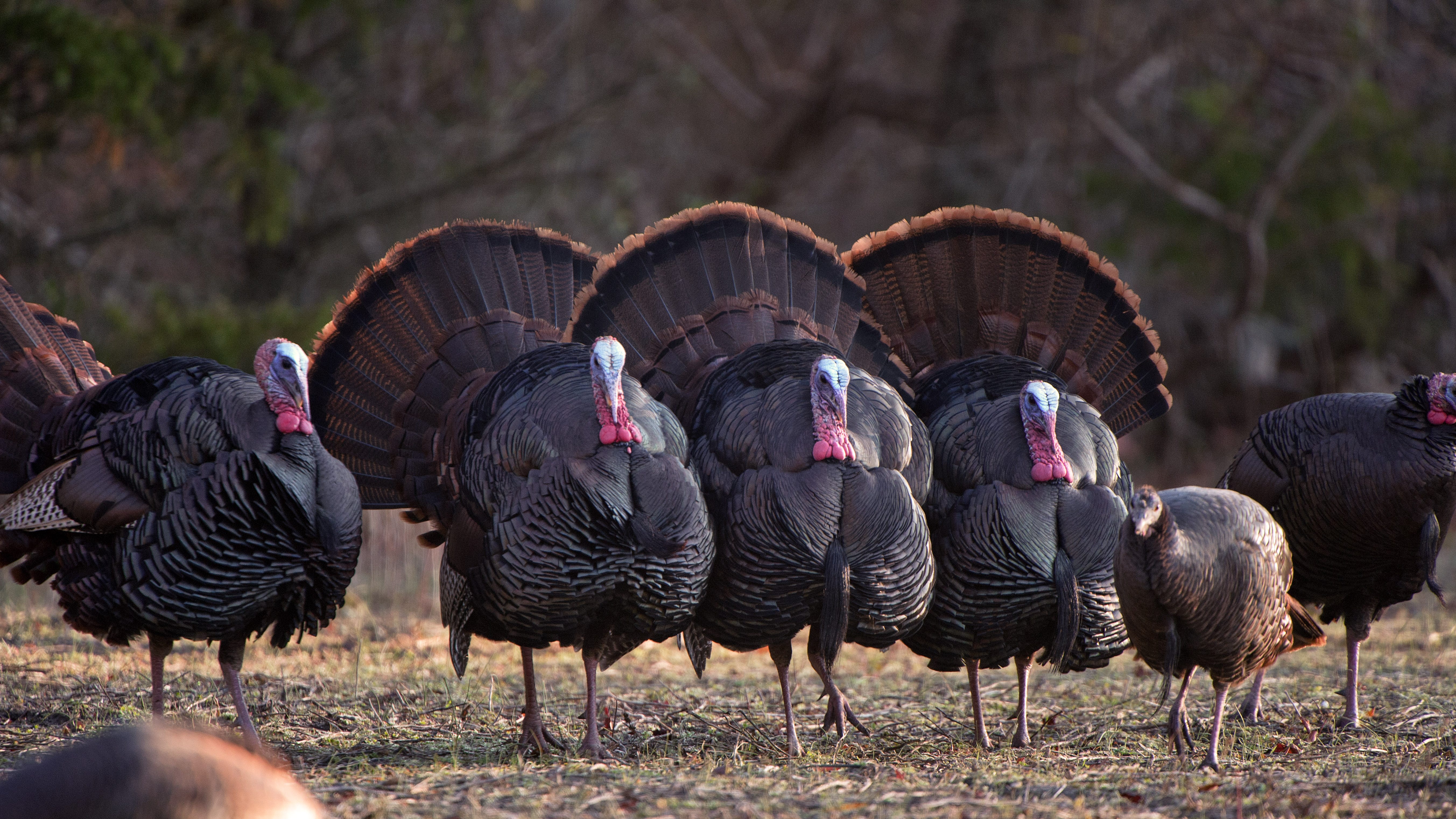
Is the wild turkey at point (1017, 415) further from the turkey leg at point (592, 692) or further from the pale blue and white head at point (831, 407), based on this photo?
the turkey leg at point (592, 692)

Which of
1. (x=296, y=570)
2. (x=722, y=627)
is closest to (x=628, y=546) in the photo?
(x=722, y=627)

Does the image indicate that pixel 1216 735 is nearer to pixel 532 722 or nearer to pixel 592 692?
pixel 592 692

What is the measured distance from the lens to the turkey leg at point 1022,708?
4.55 m

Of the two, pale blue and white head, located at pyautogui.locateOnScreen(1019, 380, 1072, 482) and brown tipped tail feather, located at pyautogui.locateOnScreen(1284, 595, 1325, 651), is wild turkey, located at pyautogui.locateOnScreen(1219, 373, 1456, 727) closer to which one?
brown tipped tail feather, located at pyautogui.locateOnScreen(1284, 595, 1325, 651)

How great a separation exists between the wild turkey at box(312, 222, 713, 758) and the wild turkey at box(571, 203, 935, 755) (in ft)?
0.63

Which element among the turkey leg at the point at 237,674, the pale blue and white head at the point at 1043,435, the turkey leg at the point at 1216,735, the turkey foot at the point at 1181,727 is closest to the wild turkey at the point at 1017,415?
the pale blue and white head at the point at 1043,435

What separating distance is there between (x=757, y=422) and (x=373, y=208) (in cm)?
656

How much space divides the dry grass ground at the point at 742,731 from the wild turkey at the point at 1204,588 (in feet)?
0.98

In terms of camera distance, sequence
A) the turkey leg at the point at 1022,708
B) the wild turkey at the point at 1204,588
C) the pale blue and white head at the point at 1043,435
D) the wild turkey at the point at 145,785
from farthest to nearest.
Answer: the turkey leg at the point at 1022,708 → the pale blue and white head at the point at 1043,435 → the wild turkey at the point at 1204,588 → the wild turkey at the point at 145,785

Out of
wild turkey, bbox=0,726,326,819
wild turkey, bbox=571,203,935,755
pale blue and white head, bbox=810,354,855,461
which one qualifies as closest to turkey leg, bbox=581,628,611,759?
wild turkey, bbox=571,203,935,755

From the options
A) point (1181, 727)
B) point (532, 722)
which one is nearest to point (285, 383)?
point (532, 722)

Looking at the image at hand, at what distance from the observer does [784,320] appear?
516 cm

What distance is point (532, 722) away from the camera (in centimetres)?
439

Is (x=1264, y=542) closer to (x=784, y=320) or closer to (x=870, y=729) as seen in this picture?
(x=870, y=729)
